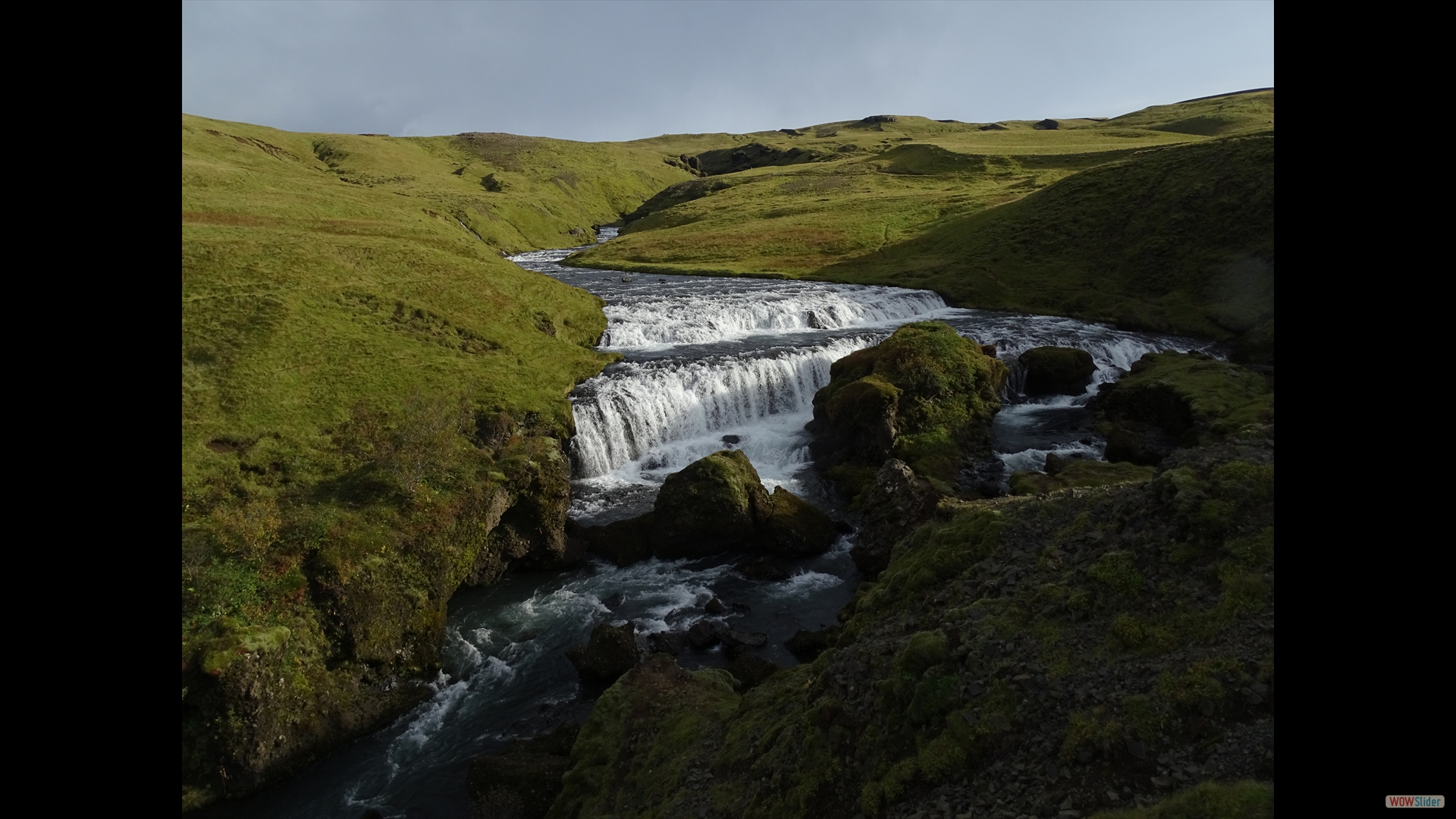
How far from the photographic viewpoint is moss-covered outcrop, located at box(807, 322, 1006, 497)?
33.4m

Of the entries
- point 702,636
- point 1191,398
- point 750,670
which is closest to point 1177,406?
point 1191,398

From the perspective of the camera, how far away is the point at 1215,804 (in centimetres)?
632

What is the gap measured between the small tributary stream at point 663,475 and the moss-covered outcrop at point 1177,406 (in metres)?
2.22

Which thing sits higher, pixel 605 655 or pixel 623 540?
pixel 623 540

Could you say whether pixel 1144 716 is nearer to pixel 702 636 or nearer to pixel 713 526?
pixel 702 636

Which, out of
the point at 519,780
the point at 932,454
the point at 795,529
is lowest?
the point at 519,780

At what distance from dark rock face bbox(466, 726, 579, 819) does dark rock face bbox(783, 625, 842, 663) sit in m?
7.12

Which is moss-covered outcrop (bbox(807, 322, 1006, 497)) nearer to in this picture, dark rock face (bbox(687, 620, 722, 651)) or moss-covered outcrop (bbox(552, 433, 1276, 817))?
dark rock face (bbox(687, 620, 722, 651))

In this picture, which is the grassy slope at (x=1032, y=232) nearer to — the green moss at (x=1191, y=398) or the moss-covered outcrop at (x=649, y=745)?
the green moss at (x=1191, y=398)

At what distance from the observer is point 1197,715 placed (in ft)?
25.3

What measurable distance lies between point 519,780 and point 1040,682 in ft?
38.1

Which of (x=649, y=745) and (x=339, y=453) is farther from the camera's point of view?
(x=339, y=453)
